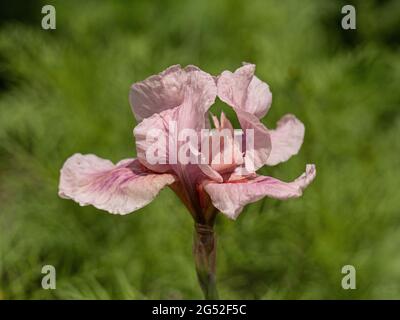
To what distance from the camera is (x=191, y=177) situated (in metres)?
0.95

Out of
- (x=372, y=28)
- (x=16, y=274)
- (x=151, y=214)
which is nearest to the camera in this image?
(x=16, y=274)

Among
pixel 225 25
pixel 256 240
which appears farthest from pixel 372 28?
pixel 256 240

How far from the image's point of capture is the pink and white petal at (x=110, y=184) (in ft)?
2.95

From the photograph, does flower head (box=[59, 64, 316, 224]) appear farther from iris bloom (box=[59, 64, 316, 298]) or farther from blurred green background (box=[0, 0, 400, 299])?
blurred green background (box=[0, 0, 400, 299])

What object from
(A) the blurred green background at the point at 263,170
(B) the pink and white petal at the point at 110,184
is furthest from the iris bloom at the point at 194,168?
(A) the blurred green background at the point at 263,170

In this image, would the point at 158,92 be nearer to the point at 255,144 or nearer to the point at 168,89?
the point at 168,89

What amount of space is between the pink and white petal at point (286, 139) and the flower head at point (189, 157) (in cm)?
6

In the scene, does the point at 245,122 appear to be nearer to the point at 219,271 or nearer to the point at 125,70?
the point at 219,271

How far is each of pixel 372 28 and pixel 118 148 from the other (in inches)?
44.9

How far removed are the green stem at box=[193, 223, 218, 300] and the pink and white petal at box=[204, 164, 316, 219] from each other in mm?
97

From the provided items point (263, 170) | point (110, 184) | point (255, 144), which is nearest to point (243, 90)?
point (255, 144)

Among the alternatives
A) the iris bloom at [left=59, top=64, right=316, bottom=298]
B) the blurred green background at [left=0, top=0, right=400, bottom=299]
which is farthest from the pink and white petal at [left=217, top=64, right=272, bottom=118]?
the blurred green background at [left=0, top=0, right=400, bottom=299]

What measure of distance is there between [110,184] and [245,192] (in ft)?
0.66

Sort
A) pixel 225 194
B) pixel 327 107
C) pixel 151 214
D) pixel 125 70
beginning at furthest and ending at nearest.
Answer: pixel 125 70, pixel 327 107, pixel 151 214, pixel 225 194
